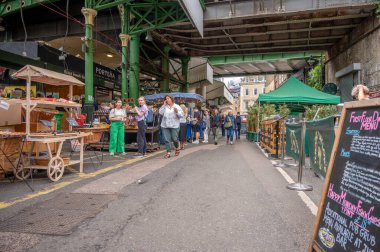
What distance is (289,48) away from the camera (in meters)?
23.3

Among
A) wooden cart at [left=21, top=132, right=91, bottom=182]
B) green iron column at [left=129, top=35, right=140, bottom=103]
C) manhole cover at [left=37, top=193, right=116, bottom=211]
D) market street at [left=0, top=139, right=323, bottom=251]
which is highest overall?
green iron column at [left=129, top=35, right=140, bottom=103]

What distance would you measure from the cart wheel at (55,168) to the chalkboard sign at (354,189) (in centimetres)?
476

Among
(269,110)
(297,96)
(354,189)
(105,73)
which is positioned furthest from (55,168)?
(105,73)

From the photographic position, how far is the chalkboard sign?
2225 millimetres

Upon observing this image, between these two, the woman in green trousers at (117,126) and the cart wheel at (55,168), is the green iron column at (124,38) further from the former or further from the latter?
the cart wheel at (55,168)

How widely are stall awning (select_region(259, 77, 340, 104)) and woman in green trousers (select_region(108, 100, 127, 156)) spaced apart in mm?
6898

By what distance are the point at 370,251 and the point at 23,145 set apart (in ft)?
18.9

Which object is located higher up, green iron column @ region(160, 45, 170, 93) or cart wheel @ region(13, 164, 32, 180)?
green iron column @ region(160, 45, 170, 93)

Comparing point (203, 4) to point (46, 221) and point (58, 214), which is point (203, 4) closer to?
point (58, 214)

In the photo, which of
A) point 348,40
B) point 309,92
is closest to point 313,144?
point 309,92

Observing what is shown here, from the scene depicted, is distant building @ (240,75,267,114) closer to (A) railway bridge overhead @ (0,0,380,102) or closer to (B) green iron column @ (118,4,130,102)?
(A) railway bridge overhead @ (0,0,380,102)

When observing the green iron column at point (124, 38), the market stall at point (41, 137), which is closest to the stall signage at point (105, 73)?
the green iron column at point (124, 38)

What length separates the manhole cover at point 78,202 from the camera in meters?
4.31

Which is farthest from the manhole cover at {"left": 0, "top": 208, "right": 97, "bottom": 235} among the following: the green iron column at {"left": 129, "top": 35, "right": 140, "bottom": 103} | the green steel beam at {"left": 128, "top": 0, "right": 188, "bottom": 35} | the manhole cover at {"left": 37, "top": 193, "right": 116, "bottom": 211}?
the green iron column at {"left": 129, "top": 35, "right": 140, "bottom": 103}
